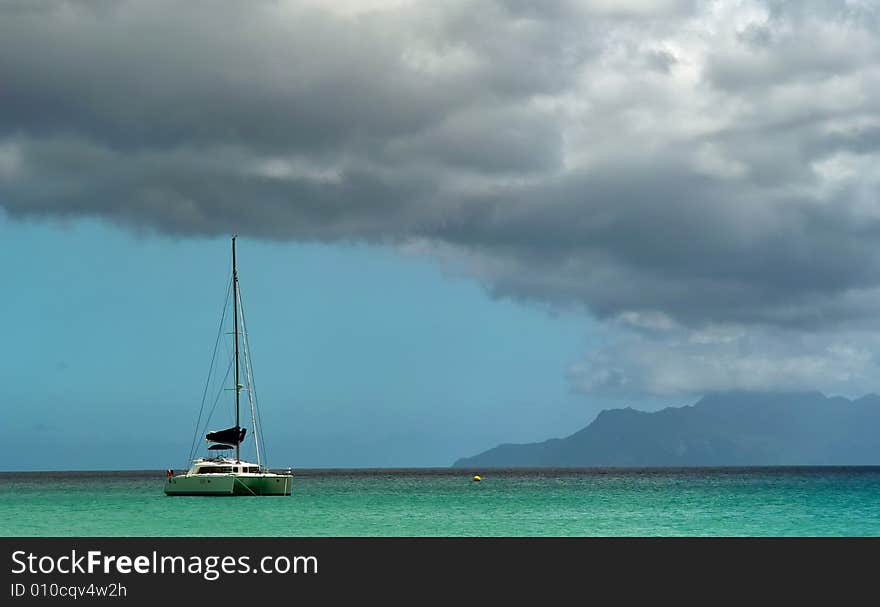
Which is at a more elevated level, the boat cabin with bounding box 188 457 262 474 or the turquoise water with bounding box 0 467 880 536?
the boat cabin with bounding box 188 457 262 474

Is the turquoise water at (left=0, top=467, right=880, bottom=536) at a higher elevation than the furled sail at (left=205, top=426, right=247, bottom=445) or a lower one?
lower

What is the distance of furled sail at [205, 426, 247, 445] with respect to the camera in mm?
96688

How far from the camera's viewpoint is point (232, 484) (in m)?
94.8

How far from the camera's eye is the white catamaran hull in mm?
95000

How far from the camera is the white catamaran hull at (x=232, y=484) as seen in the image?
95000mm

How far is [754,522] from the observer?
77.6 m

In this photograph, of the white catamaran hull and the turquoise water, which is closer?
the turquoise water

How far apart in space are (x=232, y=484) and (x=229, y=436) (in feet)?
14.4

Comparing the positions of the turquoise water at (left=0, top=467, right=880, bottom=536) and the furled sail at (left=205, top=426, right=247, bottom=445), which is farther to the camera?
the furled sail at (left=205, top=426, right=247, bottom=445)

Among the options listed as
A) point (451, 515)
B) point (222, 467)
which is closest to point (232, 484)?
point (222, 467)

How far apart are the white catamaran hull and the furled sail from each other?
3135 mm
